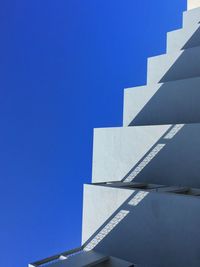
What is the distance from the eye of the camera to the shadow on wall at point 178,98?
7.73m

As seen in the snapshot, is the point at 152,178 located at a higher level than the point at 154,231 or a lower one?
higher

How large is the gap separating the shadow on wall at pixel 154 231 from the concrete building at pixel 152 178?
0.01 metres

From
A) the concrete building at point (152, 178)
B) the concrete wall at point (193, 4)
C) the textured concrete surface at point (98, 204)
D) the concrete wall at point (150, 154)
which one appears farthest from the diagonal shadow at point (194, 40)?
the textured concrete surface at point (98, 204)

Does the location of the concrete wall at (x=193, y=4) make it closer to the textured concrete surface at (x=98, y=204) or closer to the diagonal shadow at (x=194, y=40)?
the diagonal shadow at (x=194, y=40)

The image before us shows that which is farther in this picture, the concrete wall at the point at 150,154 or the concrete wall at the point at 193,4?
the concrete wall at the point at 193,4

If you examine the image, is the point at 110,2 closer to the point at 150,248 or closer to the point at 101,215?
the point at 101,215

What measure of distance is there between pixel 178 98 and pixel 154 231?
4.14 metres

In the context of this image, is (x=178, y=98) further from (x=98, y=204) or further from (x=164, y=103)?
(x=98, y=204)

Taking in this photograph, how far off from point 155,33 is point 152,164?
5.81 metres

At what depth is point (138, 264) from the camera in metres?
5.21

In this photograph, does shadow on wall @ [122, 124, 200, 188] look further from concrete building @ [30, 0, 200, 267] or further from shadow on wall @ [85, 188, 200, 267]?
shadow on wall @ [85, 188, 200, 267]

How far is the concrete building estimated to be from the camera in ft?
15.6

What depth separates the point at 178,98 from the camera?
802cm

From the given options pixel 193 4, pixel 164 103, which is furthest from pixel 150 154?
pixel 193 4
